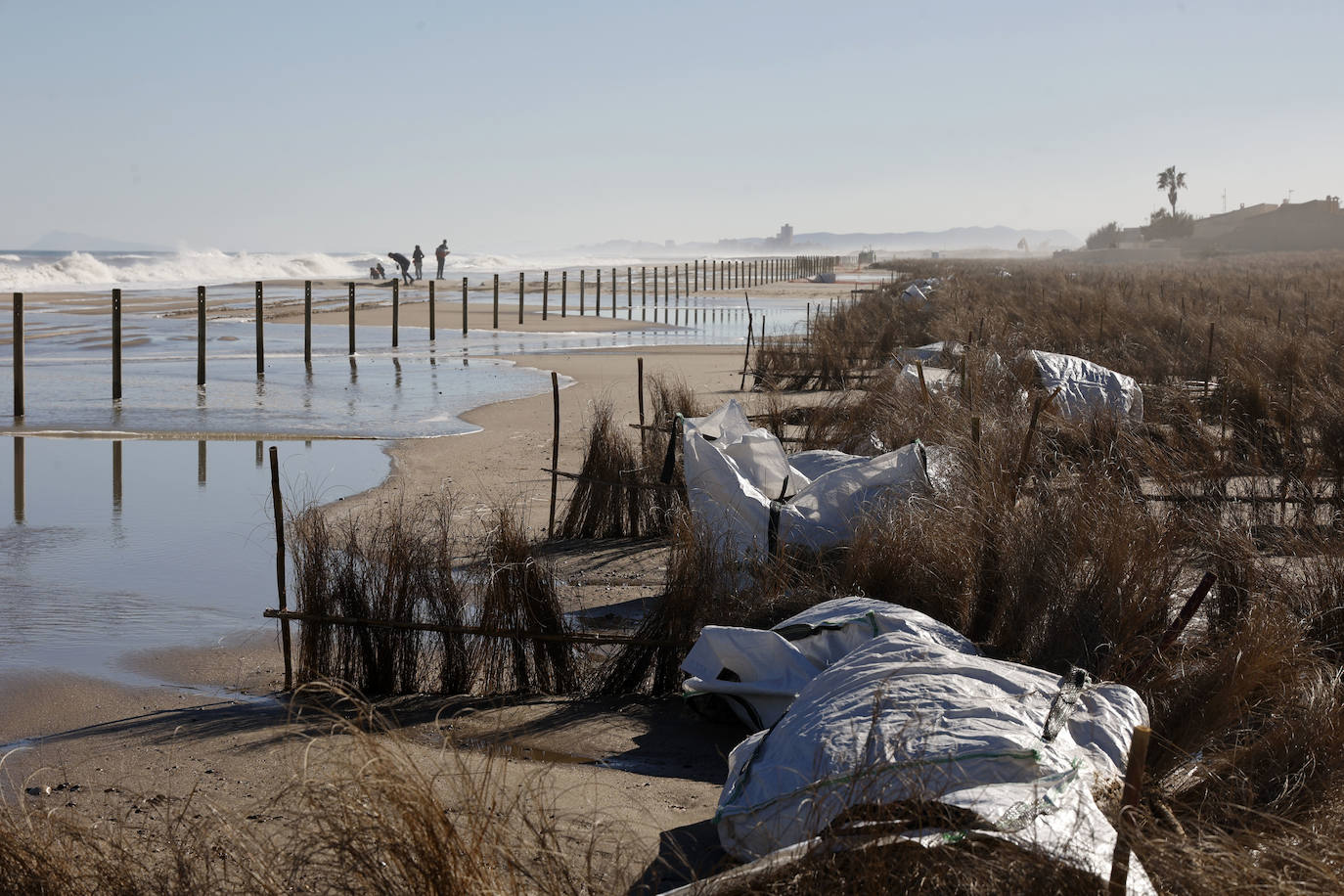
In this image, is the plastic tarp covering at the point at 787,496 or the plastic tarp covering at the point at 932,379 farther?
the plastic tarp covering at the point at 932,379

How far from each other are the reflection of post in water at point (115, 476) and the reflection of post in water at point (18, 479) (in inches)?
30.3

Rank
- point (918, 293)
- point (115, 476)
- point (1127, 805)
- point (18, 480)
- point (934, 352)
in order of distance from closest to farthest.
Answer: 1. point (1127, 805)
2. point (18, 480)
3. point (115, 476)
4. point (934, 352)
5. point (918, 293)

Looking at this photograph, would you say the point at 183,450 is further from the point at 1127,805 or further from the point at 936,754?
the point at 1127,805

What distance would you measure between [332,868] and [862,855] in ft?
4.67

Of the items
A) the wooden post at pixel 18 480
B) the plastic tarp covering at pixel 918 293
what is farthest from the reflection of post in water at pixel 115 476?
the plastic tarp covering at pixel 918 293

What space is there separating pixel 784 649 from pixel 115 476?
9.86 meters

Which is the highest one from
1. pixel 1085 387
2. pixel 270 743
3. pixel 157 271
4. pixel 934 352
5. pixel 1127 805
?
pixel 157 271

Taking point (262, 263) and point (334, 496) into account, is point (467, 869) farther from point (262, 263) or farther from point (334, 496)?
point (262, 263)

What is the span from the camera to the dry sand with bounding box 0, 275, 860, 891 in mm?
4703

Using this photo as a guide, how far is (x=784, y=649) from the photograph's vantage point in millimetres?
5371

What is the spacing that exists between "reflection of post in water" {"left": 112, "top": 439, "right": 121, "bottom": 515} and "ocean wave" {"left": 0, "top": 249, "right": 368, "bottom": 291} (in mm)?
53014

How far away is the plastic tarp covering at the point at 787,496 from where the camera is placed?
750 cm

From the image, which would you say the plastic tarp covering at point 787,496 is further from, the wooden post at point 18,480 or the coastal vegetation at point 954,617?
the wooden post at point 18,480

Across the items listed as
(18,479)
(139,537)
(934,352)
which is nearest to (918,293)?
(934,352)
